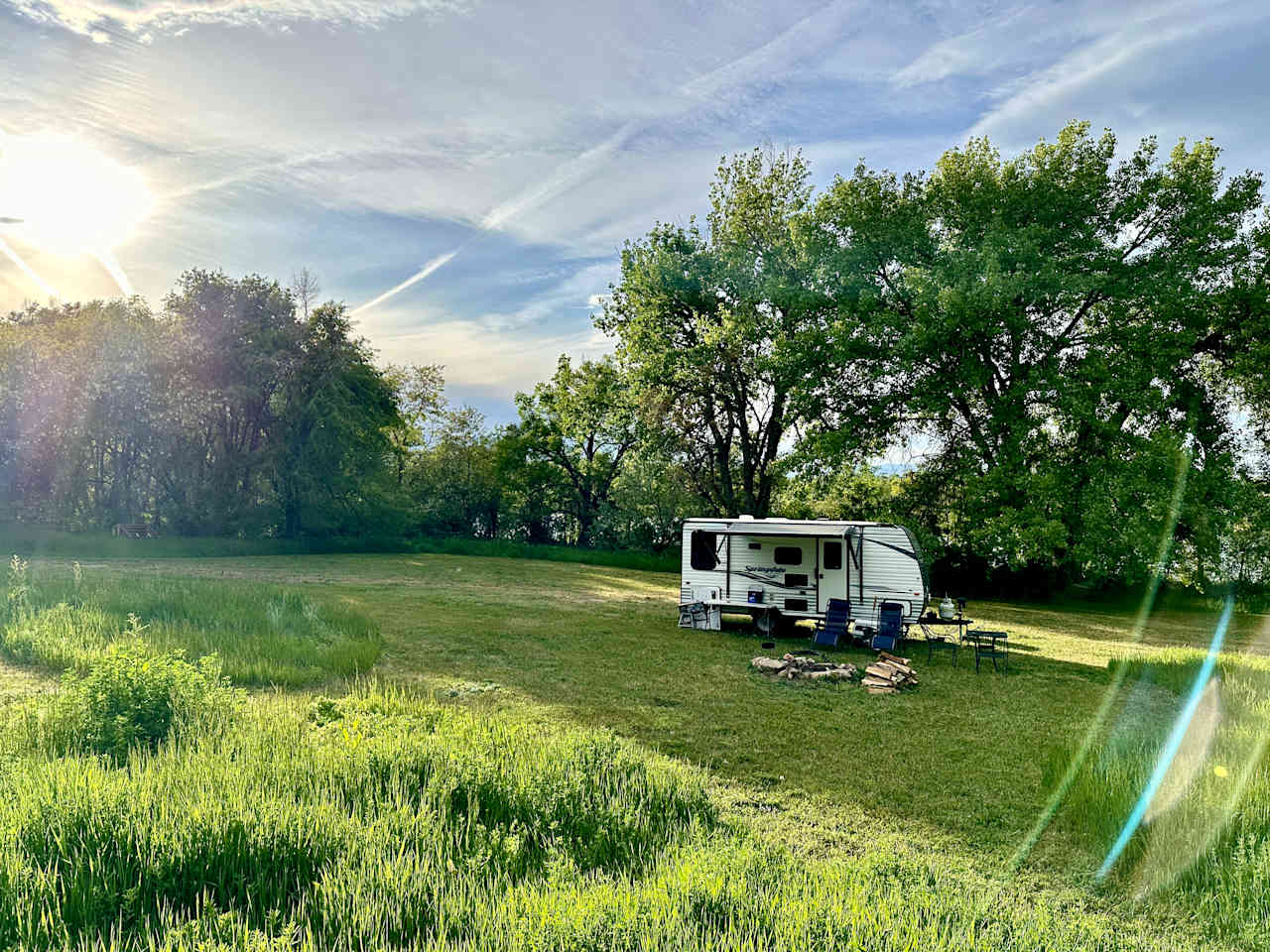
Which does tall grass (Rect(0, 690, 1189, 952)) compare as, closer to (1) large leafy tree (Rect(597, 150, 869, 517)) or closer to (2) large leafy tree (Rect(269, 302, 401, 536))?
(1) large leafy tree (Rect(597, 150, 869, 517))

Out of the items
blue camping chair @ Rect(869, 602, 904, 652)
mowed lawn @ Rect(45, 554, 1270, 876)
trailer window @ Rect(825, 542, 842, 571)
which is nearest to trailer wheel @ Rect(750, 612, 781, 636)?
mowed lawn @ Rect(45, 554, 1270, 876)

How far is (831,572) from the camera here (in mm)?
12820

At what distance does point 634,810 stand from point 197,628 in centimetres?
757

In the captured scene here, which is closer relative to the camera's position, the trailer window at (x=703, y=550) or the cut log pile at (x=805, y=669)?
the cut log pile at (x=805, y=669)

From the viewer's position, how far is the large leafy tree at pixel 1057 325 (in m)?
17.8

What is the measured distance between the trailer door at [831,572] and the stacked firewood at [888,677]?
3071mm

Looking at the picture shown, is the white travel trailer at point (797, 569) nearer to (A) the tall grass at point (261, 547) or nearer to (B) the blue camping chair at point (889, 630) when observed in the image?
(B) the blue camping chair at point (889, 630)

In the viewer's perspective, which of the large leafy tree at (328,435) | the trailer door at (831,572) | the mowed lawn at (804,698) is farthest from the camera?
the large leafy tree at (328,435)

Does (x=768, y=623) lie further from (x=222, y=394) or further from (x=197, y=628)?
(x=222, y=394)

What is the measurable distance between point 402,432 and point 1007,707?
122 ft

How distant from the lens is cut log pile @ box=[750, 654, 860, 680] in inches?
359

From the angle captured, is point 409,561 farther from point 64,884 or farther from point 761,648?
point 64,884

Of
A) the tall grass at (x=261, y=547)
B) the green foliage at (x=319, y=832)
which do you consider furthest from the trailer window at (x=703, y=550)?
the tall grass at (x=261, y=547)

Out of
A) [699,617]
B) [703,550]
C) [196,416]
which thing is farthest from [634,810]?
[196,416]
